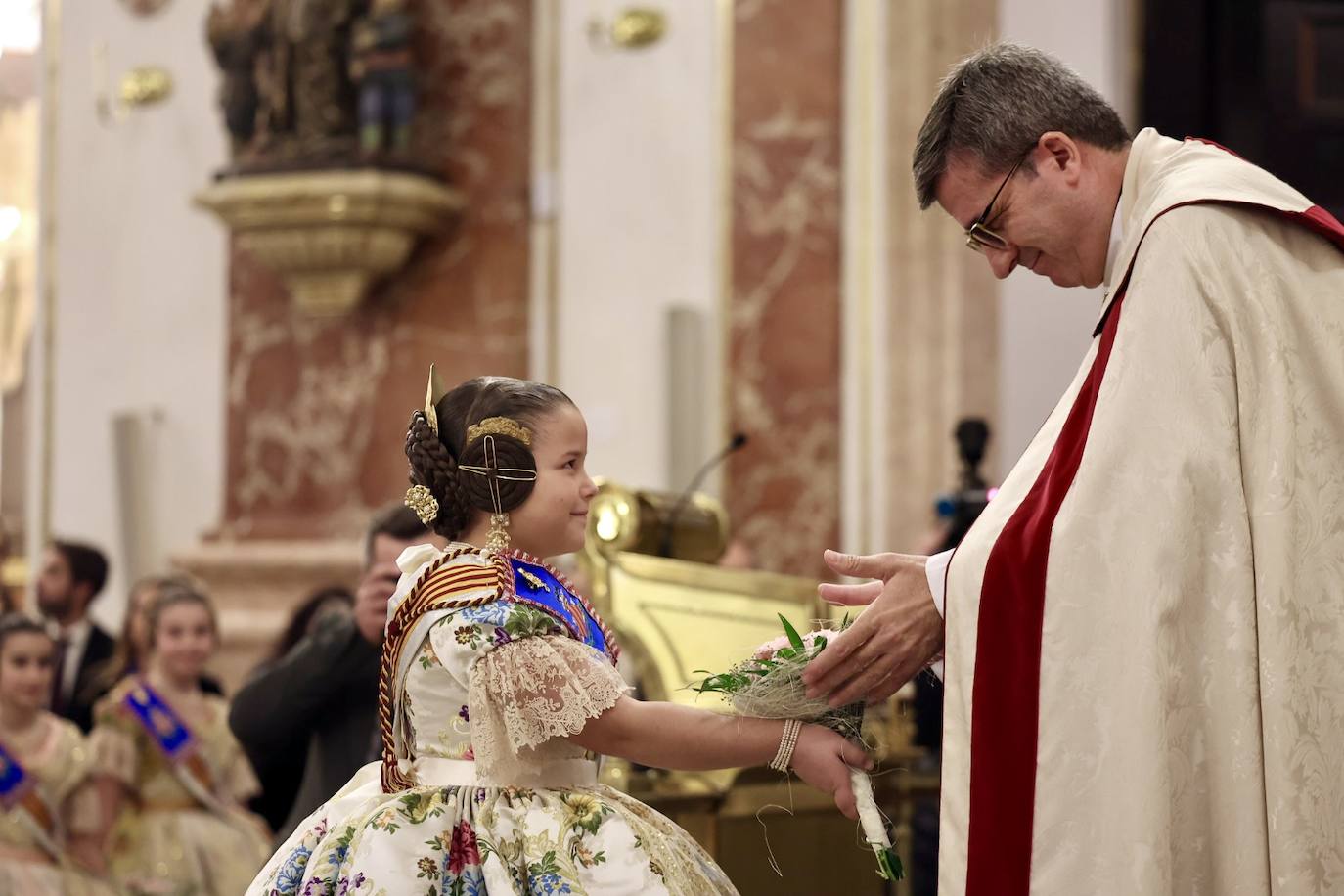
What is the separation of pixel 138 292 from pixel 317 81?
1.59 metres

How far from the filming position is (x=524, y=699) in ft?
8.97

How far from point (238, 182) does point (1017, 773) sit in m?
6.33

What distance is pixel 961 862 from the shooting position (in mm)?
2701

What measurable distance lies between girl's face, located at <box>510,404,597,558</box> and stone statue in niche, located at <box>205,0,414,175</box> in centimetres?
549

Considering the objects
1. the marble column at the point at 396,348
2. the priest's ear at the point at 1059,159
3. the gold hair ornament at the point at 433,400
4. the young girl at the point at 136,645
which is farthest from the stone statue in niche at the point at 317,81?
the priest's ear at the point at 1059,159

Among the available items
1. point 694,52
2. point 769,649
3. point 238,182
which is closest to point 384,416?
point 238,182

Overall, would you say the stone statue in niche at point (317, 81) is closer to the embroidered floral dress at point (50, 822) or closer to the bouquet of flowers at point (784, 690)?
the embroidered floral dress at point (50, 822)

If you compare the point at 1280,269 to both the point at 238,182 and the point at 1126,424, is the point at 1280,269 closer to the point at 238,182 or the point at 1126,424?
the point at 1126,424

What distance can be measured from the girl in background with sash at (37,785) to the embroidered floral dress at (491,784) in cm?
275

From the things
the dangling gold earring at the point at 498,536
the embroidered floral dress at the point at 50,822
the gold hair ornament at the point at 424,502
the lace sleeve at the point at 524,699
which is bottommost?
the embroidered floral dress at the point at 50,822

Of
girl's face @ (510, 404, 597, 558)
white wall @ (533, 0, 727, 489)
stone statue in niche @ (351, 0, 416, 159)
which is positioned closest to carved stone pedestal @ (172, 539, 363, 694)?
white wall @ (533, 0, 727, 489)

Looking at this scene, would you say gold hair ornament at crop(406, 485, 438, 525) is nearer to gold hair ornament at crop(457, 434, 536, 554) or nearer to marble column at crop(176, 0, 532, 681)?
gold hair ornament at crop(457, 434, 536, 554)

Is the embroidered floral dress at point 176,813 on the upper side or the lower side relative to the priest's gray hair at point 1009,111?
lower

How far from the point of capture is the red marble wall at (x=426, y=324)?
8492 mm
